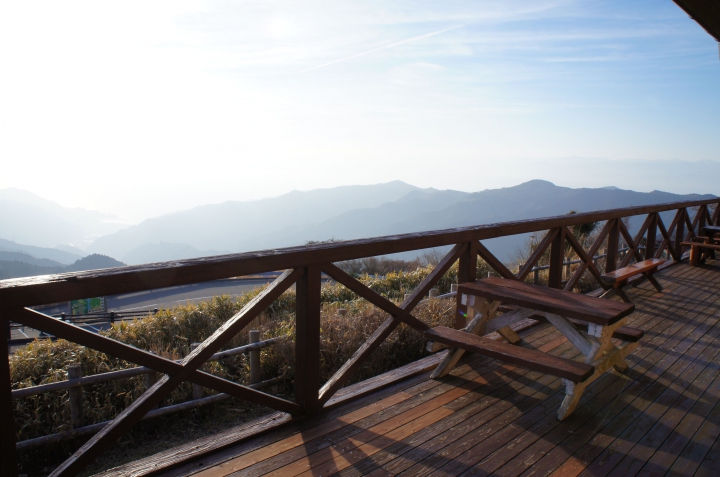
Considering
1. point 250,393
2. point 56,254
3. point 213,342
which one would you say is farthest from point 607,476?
point 56,254

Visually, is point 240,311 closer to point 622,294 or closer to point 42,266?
point 622,294

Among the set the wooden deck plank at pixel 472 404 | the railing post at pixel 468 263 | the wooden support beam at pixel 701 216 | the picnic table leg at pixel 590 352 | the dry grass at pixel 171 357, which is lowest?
the dry grass at pixel 171 357

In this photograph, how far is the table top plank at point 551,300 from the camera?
2.83 metres

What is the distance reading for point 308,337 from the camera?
2.65 m

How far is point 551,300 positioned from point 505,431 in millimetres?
928

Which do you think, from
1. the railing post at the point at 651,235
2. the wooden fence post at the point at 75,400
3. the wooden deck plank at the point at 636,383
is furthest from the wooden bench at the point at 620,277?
the wooden fence post at the point at 75,400

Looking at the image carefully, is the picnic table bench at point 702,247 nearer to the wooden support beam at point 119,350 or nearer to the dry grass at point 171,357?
the dry grass at point 171,357

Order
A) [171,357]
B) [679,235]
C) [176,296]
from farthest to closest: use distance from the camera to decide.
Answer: [176,296] → [679,235] → [171,357]

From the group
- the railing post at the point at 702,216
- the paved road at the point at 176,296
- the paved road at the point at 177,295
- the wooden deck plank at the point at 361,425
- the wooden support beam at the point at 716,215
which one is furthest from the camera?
A: the paved road at the point at 177,295

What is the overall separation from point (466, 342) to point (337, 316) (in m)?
3.61

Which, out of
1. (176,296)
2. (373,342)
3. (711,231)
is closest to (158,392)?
(373,342)

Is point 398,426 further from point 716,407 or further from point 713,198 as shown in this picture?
point 713,198

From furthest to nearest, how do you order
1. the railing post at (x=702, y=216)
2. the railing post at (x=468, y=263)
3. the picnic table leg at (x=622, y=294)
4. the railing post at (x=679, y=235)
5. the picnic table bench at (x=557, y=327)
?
the railing post at (x=702, y=216) < the railing post at (x=679, y=235) < the picnic table leg at (x=622, y=294) < the railing post at (x=468, y=263) < the picnic table bench at (x=557, y=327)

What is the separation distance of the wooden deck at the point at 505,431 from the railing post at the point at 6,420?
62cm
